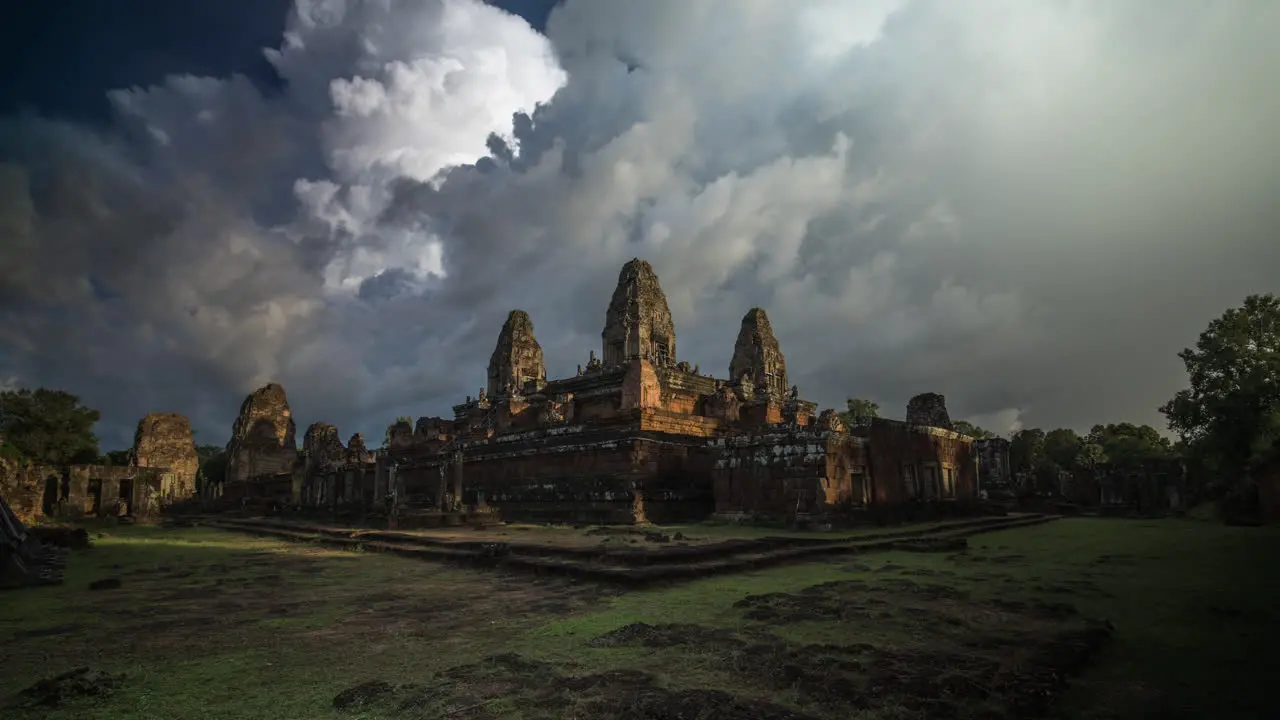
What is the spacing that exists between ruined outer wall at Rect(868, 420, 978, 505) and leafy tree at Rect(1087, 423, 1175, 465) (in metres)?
17.5

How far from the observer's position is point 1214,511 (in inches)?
660

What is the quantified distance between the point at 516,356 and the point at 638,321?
1302 centimetres

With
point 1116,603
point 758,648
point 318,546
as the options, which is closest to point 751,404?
point 318,546

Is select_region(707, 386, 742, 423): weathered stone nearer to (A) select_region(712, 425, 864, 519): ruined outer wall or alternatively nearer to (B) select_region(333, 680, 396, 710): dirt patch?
(A) select_region(712, 425, 864, 519): ruined outer wall

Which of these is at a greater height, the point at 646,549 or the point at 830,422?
the point at 830,422

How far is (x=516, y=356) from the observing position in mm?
47188

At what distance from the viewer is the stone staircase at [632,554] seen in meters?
7.19

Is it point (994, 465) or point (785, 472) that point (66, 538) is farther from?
point (994, 465)

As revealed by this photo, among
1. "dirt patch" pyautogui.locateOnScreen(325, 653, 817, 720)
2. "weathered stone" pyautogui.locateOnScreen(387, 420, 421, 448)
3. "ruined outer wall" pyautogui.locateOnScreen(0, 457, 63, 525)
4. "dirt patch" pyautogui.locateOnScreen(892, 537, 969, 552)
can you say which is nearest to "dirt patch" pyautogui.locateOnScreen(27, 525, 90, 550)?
"ruined outer wall" pyautogui.locateOnScreen(0, 457, 63, 525)

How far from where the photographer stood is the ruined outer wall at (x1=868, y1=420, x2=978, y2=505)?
15.6 metres

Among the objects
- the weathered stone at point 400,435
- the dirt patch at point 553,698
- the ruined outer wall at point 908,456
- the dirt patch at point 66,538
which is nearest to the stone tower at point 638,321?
the weathered stone at point 400,435

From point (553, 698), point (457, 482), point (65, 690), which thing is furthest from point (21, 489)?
point (553, 698)

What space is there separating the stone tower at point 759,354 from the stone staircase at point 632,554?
3052 cm

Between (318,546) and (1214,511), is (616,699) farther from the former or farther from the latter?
(1214,511)
